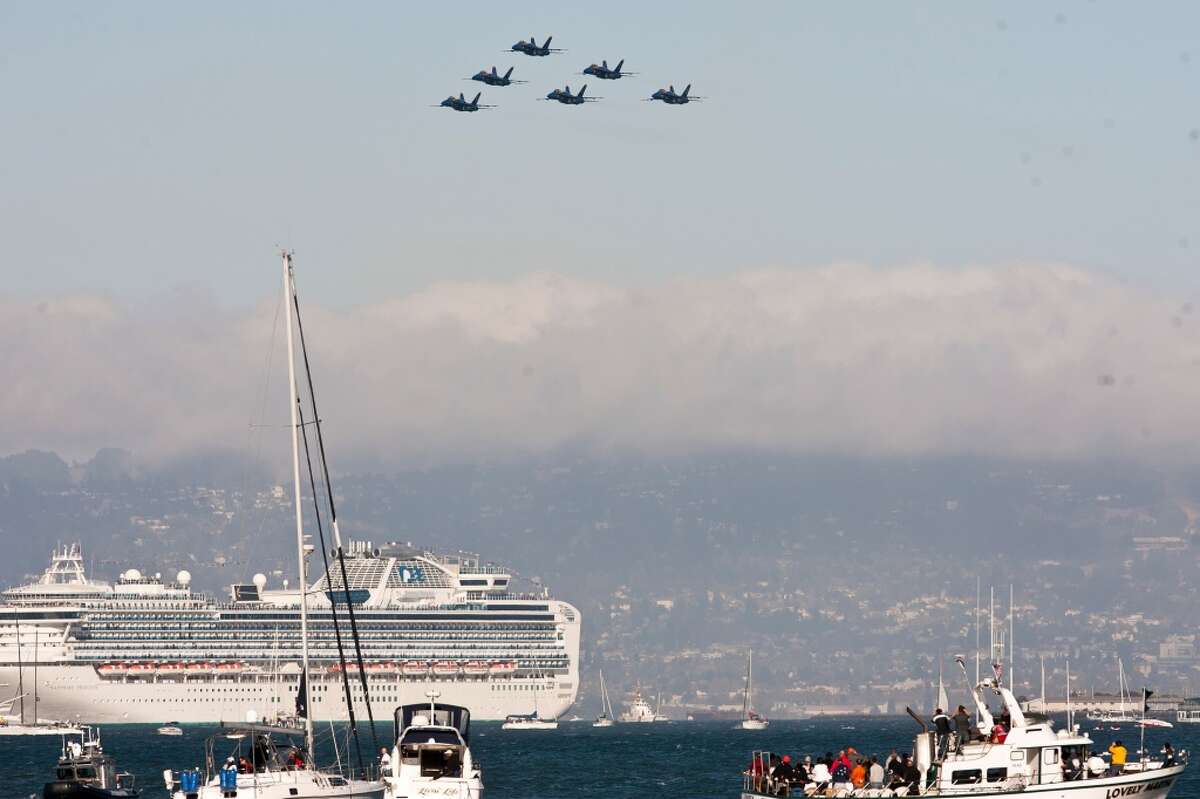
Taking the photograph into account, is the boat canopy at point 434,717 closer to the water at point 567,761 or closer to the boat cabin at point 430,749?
the boat cabin at point 430,749

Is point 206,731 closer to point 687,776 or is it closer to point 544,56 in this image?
point 687,776

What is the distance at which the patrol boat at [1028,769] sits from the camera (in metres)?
54.1

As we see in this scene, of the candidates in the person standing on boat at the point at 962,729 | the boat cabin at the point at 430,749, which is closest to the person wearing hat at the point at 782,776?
the person standing on boat at the point at 962,729

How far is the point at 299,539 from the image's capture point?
235ft

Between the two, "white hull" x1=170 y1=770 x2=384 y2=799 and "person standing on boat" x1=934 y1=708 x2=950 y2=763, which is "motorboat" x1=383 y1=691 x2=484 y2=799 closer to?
"white hull" x1=170 y1=770 x2=384 y2=799

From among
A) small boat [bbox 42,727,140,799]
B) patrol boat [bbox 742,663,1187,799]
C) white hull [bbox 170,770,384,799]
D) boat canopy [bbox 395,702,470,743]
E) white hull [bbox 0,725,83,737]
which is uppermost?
boat canopy [bbox 395,702,470,743]

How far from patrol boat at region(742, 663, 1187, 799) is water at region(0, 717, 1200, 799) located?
104 feet

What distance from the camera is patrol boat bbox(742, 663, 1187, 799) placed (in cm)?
5406

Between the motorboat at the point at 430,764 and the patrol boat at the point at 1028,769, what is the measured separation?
1094 centimetres

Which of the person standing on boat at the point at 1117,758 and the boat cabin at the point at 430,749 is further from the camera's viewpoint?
the boat cabin at the point at 430,749

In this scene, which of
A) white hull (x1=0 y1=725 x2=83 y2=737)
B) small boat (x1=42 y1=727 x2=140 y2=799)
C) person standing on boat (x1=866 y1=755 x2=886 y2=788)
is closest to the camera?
person standing on boat (x1=866 y1=755 x2=886 y2=788)

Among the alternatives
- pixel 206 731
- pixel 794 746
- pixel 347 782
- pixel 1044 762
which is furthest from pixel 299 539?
pixel 206 731

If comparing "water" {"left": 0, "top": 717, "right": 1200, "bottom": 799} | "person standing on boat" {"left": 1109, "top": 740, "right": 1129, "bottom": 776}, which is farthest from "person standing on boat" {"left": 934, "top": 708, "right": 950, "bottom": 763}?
"water" {"left": 0, "top": 717, "right": 1200, "bottom": 799}

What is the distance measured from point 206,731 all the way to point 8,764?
7857cm
